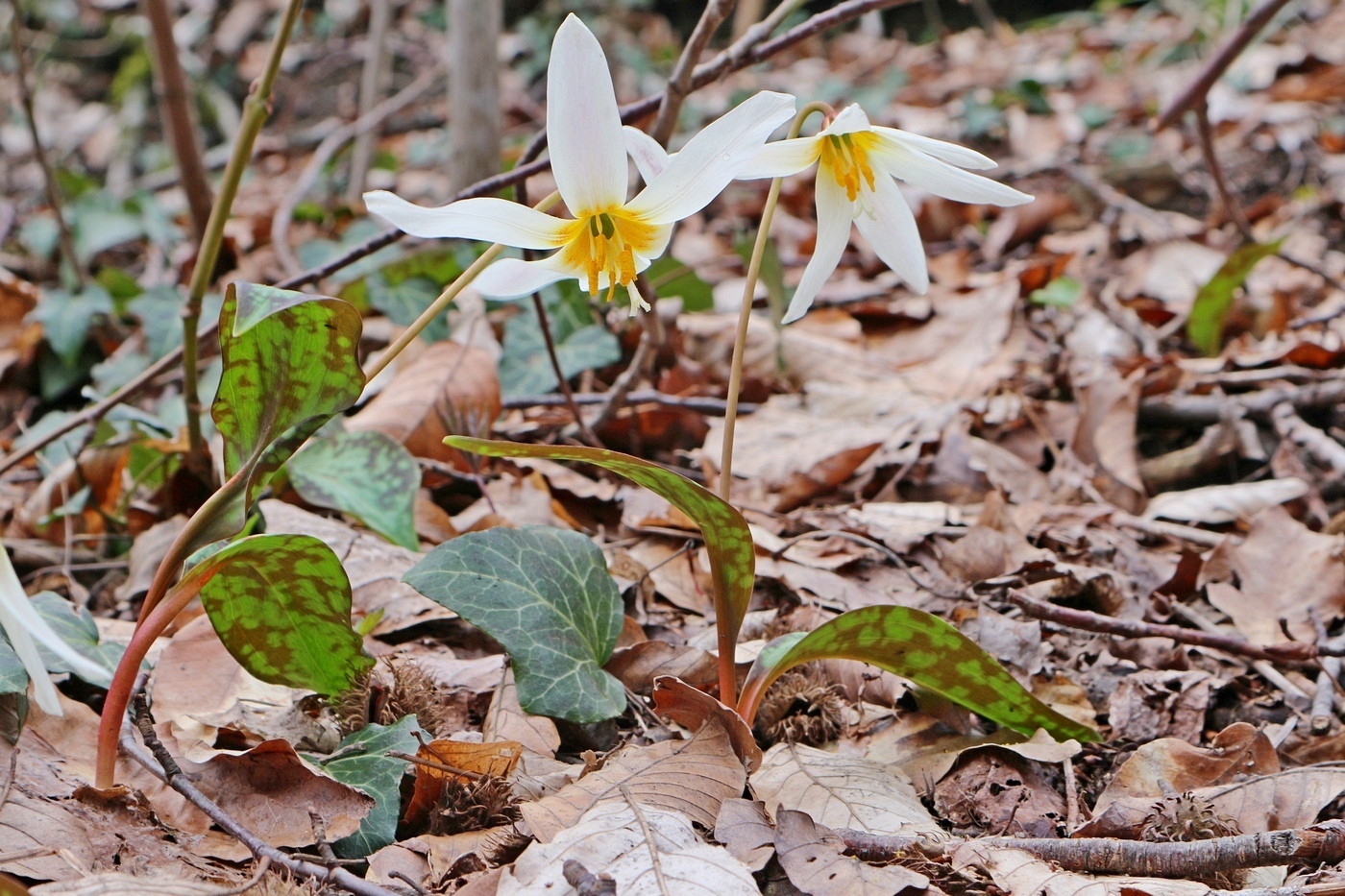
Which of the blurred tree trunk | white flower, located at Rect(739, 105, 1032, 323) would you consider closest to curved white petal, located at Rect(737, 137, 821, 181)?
white flower, located at Rect(739, 105, 1032, 323)

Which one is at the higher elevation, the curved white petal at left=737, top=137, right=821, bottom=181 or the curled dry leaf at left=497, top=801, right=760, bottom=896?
the curved white petal at left=737, top=137, right=821, bottom=181

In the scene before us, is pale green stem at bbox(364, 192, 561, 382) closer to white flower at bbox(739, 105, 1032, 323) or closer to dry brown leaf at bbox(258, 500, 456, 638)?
white flower at bbox(739, 105, 1032, 323)

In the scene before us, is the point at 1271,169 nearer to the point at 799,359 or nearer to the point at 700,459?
the point at 799,359

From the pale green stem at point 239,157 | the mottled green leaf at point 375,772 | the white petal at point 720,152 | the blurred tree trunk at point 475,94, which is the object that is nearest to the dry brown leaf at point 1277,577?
the white petal at point 720,152

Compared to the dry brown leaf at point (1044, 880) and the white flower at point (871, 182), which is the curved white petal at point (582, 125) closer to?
the white flower at point (871, 182)

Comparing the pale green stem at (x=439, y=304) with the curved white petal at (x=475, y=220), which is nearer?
the curved white petal at (x=475, y=220)

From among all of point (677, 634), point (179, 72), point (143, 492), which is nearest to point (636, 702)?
point (677, 634)
